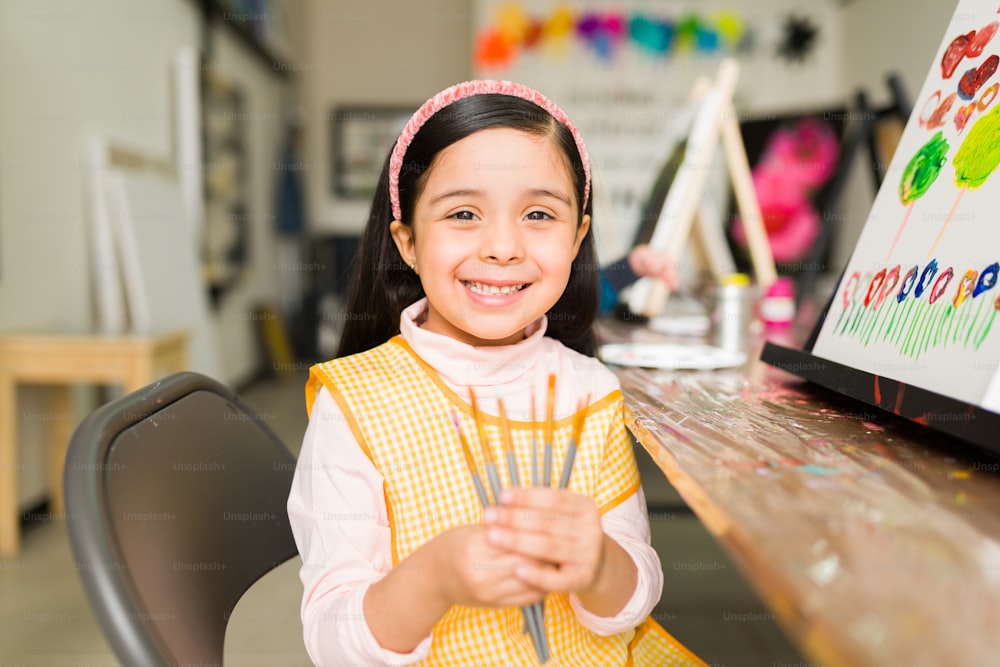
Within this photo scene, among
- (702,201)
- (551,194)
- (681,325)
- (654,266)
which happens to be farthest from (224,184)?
(551,194)

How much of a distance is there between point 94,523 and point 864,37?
16.4 feet

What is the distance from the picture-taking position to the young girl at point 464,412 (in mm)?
712

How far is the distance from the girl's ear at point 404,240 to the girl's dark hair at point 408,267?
0.04 ft

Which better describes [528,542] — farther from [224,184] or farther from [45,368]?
[224,184]

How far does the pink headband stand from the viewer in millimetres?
889

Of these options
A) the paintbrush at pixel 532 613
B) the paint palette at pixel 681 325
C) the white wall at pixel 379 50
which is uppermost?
the white wall at pixel 379 50

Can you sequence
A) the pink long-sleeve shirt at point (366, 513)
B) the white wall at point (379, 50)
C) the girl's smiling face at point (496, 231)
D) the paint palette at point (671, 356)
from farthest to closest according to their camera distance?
the white wall at point (379, 50)
the paint palette at point (671, 356)
the girl's smiling face at point (496, 231)
the pink long-sleeve shirt at point (366, 513)

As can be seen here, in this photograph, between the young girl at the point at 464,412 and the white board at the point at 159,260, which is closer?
the young girl at the point at 464,412

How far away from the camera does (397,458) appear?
791 mm

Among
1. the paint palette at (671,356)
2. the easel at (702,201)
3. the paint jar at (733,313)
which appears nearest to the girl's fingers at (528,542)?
the paint palette at (671,356)

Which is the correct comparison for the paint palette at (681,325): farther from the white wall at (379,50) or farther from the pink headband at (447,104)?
the white wall at (379,50)

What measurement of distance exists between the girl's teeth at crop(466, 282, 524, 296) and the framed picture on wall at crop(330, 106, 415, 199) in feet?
18.2

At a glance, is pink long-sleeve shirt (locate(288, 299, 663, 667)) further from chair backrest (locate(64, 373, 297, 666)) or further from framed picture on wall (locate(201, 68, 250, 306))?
framed picture on wall (locate(201, 68, 250, 306))

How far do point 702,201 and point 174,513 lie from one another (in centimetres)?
203
